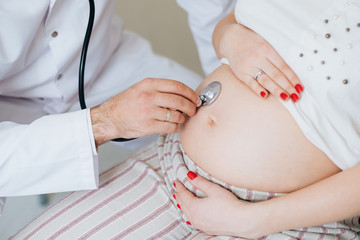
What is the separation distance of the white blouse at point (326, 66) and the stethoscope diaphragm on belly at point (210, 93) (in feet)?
0.52

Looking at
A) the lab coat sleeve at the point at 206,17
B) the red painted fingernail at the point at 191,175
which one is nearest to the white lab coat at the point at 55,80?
the lab coat sleeve at the point at 206,17

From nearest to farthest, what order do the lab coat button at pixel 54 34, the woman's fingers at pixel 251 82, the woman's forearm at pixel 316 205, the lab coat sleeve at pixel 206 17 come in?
the woman's forearm at pixel 316 205 → the woman's fingers at pixel 251 82 → the lab coat button at pixel 54 34 → the lab coat sleeve at pixel 206 17

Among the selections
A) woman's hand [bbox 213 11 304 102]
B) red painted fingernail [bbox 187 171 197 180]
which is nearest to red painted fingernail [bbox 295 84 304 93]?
woman's hand [bbox 213 11 304 102]

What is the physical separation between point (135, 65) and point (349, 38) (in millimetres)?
764

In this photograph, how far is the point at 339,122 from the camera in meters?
0.79

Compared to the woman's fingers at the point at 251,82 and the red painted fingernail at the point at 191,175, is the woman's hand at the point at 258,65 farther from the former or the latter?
the red painted fingernail at the point at 191,175

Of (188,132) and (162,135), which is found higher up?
(188,132)

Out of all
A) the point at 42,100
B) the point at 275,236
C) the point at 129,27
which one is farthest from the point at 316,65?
the point at 129,27

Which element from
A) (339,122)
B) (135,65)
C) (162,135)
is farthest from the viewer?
(135,65)

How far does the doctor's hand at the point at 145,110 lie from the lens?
0.87 meters

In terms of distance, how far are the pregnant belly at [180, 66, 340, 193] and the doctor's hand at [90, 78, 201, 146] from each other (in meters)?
0.07

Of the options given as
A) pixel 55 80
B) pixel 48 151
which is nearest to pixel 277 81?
pixel 48 151

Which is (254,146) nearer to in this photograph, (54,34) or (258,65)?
(258,65)

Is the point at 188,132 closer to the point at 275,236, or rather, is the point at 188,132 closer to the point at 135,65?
the point at 275,236
